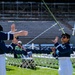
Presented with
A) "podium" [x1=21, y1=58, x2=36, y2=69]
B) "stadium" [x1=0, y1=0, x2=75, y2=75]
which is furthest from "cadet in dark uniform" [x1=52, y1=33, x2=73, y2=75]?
"stadium" [x1=0, y1=0, x2=75, y2=75]

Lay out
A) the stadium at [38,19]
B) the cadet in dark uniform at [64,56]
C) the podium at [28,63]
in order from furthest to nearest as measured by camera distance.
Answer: the stadium at [38,19]
the podium at [28,63]
the cadet in dark uniform at [64,56]

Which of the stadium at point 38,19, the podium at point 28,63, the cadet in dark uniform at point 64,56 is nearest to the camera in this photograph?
the cadet in dark uniform at point 64,56

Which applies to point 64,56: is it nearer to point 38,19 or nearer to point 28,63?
point 28,63

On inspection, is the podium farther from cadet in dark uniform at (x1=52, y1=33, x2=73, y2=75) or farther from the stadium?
the stadium

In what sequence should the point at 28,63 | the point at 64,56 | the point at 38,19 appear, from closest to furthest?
the point at 64,56 < the point at 28,63 < the point at 38,19

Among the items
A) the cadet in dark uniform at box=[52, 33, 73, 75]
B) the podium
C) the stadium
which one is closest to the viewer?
the cadet in dark uniform at box=[52, 33, 73, 75]

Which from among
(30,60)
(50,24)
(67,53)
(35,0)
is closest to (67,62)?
(67,53)

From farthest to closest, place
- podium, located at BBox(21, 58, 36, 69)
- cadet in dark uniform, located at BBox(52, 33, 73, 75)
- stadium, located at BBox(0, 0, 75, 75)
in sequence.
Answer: stadium, located at BBox(0, 0, 75, 75), podium, located at BBox(21, 58, 36, 69), cadet in dark uniform, located at BBox(52, 33, 73, 75)

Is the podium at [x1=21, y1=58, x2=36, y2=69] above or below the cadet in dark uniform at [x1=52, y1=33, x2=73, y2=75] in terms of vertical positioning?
below

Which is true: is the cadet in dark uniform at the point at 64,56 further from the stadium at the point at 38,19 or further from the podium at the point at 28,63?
the stadium at the point at 38,19

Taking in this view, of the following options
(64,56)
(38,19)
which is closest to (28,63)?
(64,56)

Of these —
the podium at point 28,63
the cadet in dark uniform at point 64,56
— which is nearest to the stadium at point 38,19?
the podium at point 28,63

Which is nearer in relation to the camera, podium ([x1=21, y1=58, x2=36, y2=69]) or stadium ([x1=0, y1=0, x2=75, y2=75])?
podium ([x1=21, y1=58, x2=36, y2=69])

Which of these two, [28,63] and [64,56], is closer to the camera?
[64,56]
